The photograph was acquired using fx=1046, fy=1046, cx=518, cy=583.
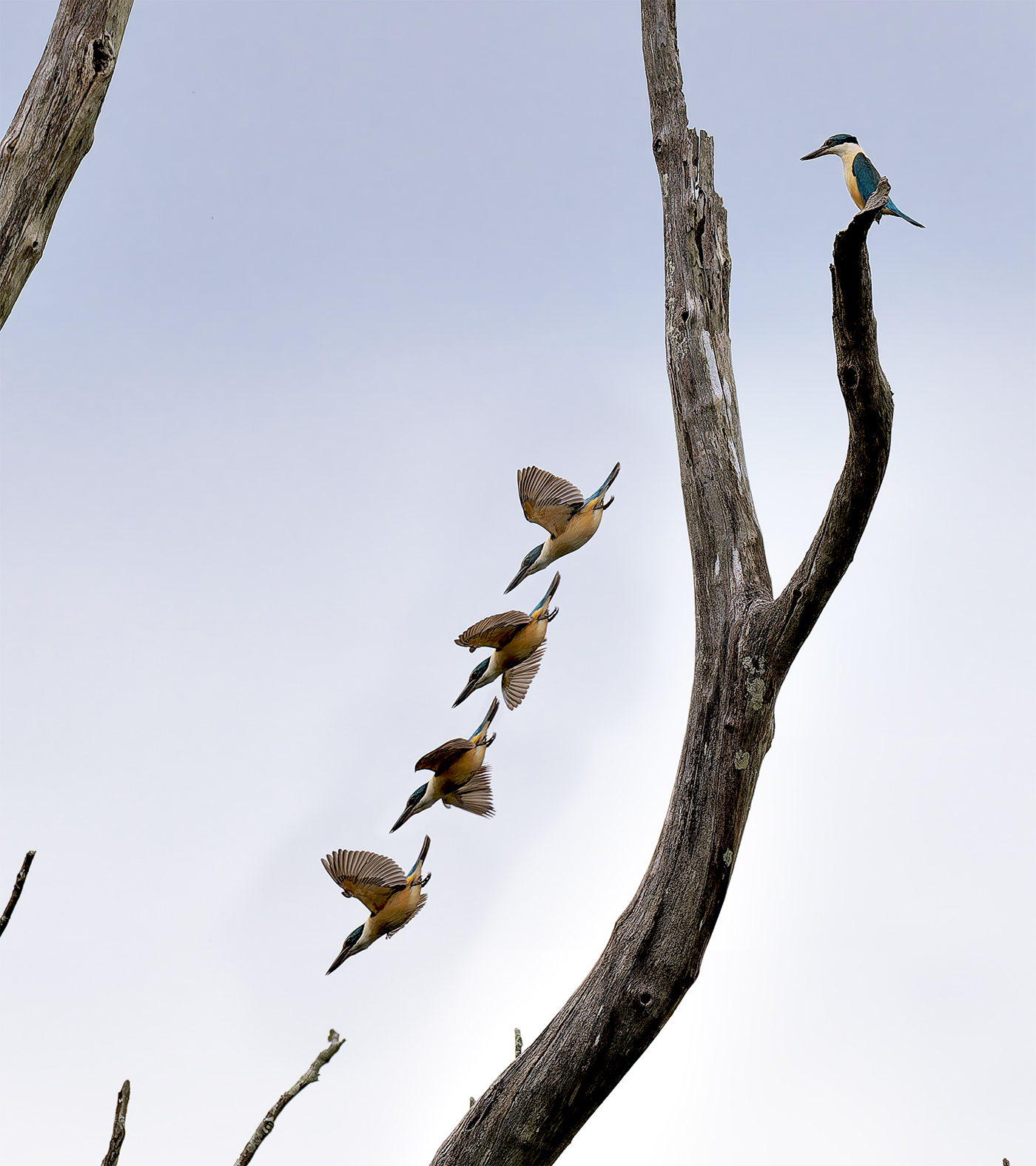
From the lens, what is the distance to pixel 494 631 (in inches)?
101

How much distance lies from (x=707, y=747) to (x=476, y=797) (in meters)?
0.59

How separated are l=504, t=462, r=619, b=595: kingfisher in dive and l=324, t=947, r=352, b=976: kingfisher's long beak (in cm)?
95

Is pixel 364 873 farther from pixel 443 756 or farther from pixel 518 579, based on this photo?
pixel 518 579

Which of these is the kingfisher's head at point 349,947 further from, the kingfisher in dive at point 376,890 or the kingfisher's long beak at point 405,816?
the kingfisher's long beak at point 405,816

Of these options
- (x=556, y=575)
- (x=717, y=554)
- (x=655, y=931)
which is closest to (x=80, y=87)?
(x=556, y=575)

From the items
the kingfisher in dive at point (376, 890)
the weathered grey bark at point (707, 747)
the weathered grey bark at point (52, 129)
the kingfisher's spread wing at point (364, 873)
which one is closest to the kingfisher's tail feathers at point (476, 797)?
the kingfisher in dive at point (376, 890)

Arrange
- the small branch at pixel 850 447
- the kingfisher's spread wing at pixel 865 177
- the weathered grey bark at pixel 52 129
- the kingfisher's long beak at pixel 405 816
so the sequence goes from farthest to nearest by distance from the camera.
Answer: the kingfisher's spread wing at pixel 865 177 → the kingfisher's long beak at pixel 405 816 → the weathered grey bark at pixel 52 129 → the small branch at pixel 850 447

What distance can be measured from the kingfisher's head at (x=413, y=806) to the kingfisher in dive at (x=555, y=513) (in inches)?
21.1

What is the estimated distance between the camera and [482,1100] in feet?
7.52

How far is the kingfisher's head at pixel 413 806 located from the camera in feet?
8.32

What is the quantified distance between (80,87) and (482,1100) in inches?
99.7

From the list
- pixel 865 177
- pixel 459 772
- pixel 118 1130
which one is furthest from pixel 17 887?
pixel 865 177

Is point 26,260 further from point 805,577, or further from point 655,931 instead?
point 655,931

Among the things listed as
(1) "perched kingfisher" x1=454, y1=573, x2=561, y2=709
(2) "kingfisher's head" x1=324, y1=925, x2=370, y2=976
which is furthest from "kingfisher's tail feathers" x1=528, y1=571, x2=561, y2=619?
(2) "kingfisher's head" x1=324, y1=925, x2=370, y2=976
